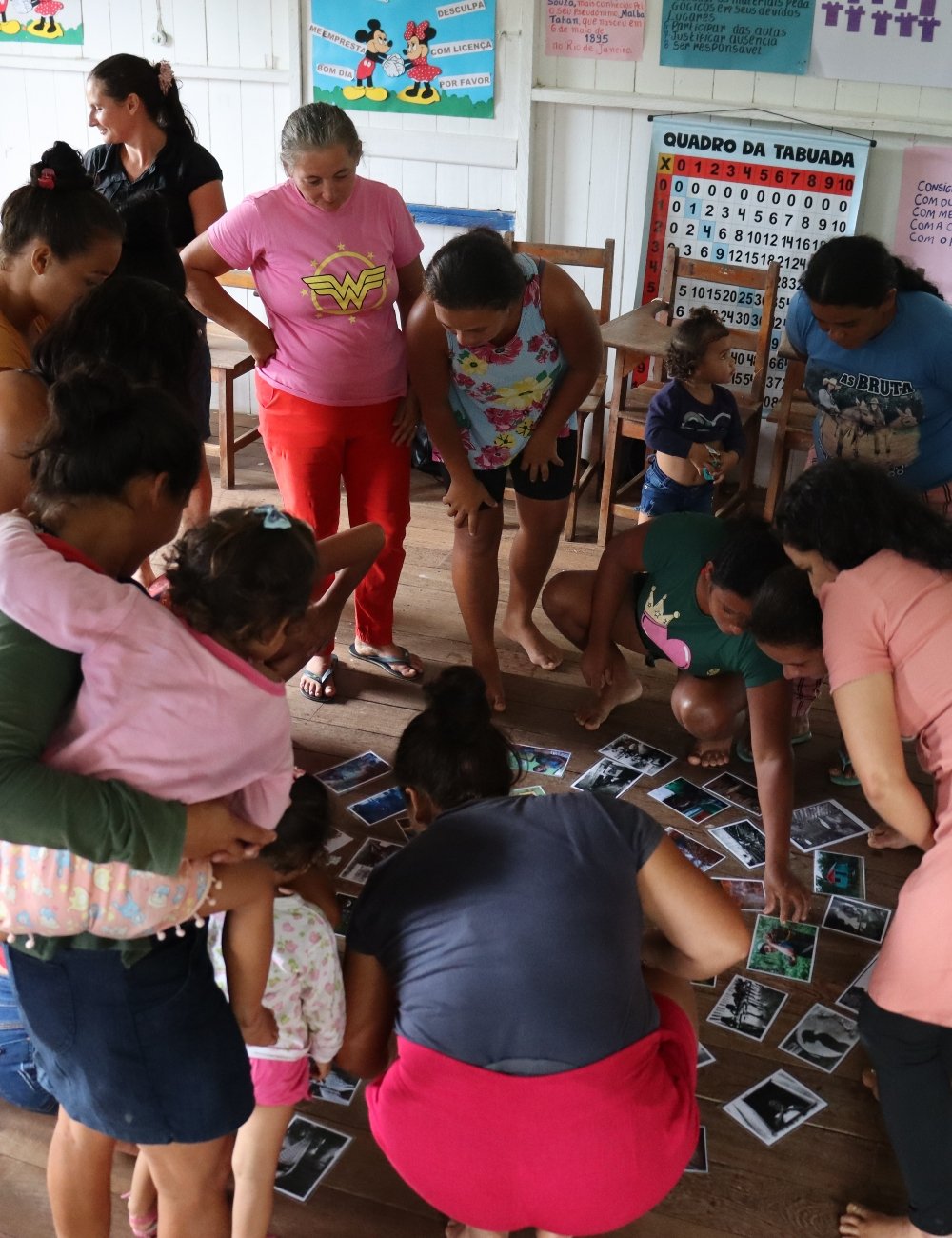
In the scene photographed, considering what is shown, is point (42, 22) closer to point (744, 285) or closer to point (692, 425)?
point (744, 285)

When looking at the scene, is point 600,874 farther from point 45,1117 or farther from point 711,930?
point 45,1117

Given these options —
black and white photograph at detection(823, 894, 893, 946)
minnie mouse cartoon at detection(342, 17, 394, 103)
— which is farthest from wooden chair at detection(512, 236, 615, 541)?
black and white photograph at detection(823, 894, 893, 946)

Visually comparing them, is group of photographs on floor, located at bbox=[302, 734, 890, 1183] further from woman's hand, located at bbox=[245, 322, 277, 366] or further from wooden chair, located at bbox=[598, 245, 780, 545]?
wooden chair, located at bbox=[598, 245, 780, 545]

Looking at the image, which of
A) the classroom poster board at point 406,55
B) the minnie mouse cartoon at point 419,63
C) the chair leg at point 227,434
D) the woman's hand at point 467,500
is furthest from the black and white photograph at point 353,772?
the minnie mouse cartoon at point 419,63

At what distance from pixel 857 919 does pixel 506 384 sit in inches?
63.2

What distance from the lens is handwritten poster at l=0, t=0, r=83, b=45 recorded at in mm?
5258

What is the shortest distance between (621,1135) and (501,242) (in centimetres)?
205

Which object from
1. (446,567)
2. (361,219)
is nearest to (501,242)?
(361,219)

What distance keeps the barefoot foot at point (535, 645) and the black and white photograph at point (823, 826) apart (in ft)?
3.16

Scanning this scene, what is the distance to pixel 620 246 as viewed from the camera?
16.3 ft

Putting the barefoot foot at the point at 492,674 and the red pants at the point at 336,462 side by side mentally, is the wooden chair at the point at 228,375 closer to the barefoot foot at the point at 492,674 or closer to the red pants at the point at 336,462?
the red pants at the point at 336,462

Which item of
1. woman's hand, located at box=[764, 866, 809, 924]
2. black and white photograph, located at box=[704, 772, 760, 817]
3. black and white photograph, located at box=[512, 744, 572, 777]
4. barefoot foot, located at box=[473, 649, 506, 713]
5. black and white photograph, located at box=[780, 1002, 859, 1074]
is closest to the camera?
black and white photograph, located at box=[780, 1002, 859, 1074]

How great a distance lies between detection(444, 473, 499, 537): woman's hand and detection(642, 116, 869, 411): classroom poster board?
6.35 ft

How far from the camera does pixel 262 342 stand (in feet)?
10.8
